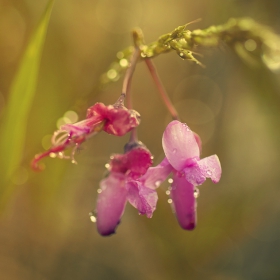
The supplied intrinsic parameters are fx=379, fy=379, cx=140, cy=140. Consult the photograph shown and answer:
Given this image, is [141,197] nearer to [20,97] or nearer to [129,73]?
[129,73]

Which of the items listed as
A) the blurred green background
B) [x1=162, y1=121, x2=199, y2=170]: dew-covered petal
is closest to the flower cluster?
[x1=162, y1=121, x2=199, y2=170]: dew-covered petal

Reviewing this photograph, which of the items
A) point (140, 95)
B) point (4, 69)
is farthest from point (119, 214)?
point (140, 95)

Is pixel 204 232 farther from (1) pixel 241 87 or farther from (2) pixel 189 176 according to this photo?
(2) pixel 189 176

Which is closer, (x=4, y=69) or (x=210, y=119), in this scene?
(x=4, y=69)

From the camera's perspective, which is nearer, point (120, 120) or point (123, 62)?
point (120, 120)

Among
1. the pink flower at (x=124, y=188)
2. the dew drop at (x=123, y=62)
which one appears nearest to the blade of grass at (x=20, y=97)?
the dew drop at (x=123, y=62)

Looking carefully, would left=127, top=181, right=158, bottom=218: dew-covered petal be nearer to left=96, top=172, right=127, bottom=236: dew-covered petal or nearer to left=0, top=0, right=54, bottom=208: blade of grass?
left=96, top=172, right=127, bottom=236: dew-covered petal

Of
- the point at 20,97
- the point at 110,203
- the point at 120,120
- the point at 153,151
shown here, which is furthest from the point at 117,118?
the point at 153,151
